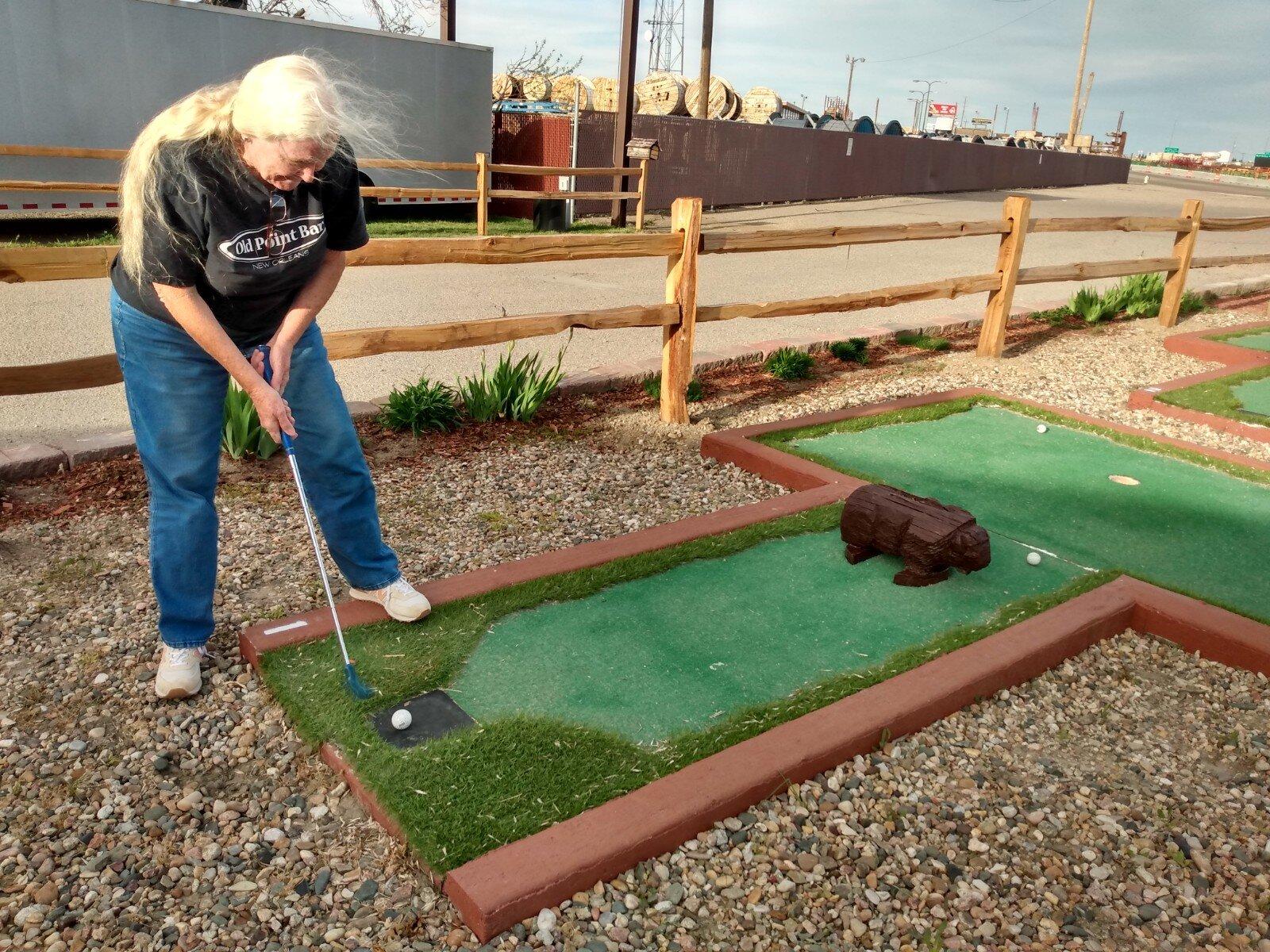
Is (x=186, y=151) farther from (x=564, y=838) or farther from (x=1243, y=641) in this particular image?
(x=1243, y=641)

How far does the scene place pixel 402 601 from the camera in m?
3.05

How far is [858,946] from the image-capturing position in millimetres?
2059

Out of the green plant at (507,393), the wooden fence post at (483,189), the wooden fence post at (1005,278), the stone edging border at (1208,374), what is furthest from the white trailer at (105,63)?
the stone edging border at (1208,374)

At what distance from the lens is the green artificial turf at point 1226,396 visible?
5827 mm

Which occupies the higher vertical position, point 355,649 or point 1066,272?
point 1066,272

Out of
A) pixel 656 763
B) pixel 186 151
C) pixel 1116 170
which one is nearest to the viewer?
pixel 186 151

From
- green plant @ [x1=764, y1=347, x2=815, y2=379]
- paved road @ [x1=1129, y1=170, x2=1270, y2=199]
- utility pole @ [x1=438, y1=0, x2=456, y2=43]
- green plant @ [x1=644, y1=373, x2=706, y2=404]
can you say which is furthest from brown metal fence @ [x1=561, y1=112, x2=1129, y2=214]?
green plant @ [x1=644, y1=373, x2=706, y2=404]

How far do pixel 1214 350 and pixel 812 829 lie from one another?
661 cm

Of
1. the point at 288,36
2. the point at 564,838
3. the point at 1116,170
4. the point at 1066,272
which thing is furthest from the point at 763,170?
the point at 1116,170

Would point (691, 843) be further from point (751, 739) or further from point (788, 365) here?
point (788, 365)

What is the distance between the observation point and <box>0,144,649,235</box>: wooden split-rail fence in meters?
9.24

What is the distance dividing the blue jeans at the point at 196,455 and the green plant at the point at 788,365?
3750mm

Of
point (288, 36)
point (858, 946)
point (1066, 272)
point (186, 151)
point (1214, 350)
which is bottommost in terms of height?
point (858, 946)

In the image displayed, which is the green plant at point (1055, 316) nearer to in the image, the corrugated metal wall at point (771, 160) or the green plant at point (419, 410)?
the green plant at point (419, 410)
